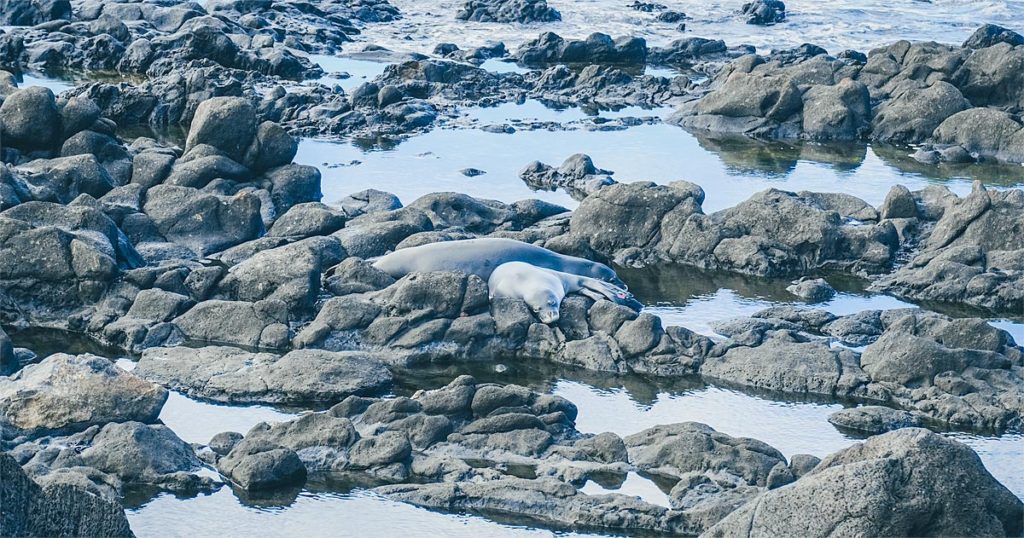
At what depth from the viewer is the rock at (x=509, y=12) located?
44.1 meters

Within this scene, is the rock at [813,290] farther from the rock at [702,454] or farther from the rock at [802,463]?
the rock at [802,463]

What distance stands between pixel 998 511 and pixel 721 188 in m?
14.7

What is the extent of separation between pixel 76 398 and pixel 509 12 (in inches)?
1307

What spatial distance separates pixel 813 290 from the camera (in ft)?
59.4

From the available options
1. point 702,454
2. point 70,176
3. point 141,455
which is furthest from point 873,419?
point 70,176

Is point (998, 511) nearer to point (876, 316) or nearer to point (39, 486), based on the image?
point (39, 486)

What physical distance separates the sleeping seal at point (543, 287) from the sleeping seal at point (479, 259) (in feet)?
0.83

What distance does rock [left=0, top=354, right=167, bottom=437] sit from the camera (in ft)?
40.6

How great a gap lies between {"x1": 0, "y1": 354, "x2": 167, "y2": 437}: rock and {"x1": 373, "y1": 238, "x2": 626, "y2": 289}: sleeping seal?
489cm

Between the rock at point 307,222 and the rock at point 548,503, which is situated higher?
the rock at point 548,503

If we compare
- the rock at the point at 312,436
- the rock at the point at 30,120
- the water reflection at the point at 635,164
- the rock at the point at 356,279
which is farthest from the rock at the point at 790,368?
the rock at the point at 30,120

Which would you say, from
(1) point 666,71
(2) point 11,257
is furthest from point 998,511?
(1) point 666,71

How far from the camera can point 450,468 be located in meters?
12.0

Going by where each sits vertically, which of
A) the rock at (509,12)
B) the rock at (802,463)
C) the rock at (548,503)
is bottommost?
the rock at (509,12)
